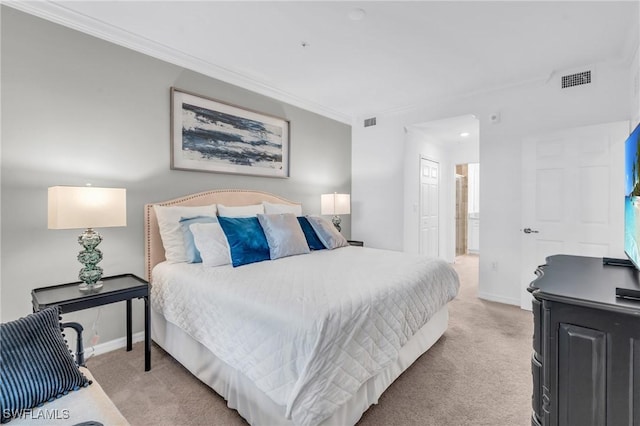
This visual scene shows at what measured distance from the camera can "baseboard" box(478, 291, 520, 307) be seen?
3573 mm

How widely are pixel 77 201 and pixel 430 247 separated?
4.97 m

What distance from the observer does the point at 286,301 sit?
155cm

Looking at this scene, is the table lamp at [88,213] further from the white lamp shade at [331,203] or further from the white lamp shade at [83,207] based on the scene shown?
the white lamp shade at [331,203]

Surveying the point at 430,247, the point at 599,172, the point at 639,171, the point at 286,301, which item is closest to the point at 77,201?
the point at 286,301

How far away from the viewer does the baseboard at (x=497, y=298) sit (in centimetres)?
357

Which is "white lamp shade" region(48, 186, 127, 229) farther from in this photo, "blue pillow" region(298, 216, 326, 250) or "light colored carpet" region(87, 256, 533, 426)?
"blue pillow" region(298, 216, 326, 250)

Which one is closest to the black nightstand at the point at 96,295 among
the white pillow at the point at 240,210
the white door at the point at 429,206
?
the white pillow at the point at 240,210

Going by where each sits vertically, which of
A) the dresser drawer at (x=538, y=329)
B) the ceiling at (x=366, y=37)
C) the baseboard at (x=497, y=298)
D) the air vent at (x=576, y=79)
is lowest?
the baseboard at (x=497, y=298)

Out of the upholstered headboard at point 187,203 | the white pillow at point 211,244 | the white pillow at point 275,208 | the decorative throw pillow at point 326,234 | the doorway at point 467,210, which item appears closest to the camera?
the white pillow at point 211,244

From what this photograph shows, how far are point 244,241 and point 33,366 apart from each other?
148cm

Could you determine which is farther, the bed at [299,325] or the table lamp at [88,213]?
the table lamp at [88,213]

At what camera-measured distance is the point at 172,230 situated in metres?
2.57

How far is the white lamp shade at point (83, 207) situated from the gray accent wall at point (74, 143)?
1.33ft

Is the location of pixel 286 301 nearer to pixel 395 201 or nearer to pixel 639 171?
pixel 639 171
